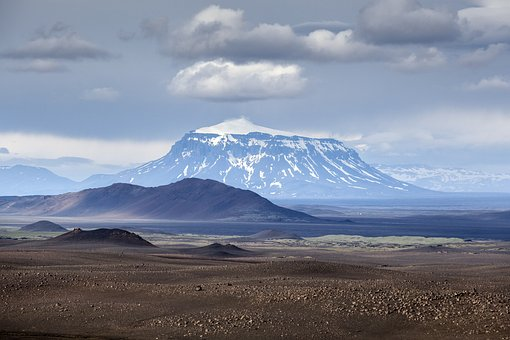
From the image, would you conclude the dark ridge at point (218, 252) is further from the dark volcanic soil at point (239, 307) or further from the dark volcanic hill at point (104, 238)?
the dark volcanic soil at point (239, 307)

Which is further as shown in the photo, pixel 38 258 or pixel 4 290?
pixel 38 258

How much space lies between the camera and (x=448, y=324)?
119ft

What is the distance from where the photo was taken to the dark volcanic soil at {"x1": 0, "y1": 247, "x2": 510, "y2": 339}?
35213 millimetres

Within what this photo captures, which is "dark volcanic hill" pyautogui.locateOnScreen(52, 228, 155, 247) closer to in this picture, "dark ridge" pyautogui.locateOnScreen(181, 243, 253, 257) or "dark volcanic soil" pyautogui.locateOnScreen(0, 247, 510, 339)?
"dark ridge" pyautogui.locateOnScreen(181, 243, 253, 257)

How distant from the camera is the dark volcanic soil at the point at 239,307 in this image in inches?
1386

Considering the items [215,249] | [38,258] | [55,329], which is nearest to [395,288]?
[55,329]

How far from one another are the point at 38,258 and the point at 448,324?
30630 millimetres

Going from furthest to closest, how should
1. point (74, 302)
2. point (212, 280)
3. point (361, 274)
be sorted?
point (361, 274), point (212, 280), point (74, 302)

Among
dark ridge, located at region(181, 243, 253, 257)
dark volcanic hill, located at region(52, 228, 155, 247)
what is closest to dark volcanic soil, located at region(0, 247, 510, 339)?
dark ridge, located at region(181, 243, 253, 257)

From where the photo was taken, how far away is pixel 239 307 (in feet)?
127

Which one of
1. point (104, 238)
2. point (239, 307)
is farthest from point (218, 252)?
point (239, 307)

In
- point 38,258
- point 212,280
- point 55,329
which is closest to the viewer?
point 55,329

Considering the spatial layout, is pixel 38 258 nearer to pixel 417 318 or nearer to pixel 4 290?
pixel 4 290

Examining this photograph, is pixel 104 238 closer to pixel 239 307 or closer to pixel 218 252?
pixel 218 252
